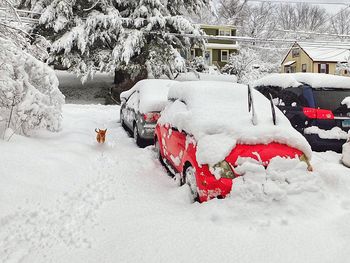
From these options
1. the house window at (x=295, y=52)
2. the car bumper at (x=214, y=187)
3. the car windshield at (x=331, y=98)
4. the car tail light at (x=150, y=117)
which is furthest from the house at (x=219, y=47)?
the car bumper at (x=214, y=187)

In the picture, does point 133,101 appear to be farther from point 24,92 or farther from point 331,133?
point 331,133

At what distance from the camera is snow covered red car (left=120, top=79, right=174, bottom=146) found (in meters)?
8.14

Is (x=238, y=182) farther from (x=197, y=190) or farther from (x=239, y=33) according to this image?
(x=239, y=33)

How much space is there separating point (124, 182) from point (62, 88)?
1997cm

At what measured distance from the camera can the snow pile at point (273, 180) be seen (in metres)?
4.26

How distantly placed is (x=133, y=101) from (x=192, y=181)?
17.1 ft

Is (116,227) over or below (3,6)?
below

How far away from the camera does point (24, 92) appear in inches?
284

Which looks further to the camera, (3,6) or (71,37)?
(71,37)

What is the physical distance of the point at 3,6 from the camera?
275 inches

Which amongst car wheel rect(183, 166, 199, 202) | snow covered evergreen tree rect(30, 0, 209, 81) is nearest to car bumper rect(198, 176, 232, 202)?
car wheel rect(183, 166, 199, 202)

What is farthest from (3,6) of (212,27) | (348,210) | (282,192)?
(212,27)

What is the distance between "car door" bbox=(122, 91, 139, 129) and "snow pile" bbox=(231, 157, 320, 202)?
502 centimetres

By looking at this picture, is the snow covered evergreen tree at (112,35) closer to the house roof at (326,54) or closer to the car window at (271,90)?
the car window at (271,90)
